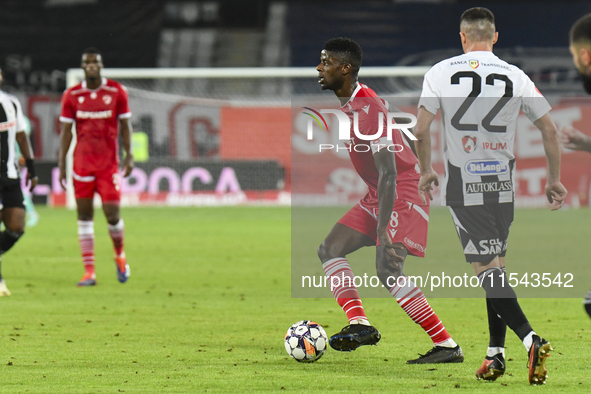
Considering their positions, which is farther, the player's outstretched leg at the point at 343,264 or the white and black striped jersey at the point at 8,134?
the white and black striped jersey at the point at 8,134

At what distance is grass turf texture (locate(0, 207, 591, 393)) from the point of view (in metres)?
4.50

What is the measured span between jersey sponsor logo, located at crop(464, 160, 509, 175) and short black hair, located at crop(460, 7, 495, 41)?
0.68 meters

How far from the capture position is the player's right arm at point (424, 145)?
4547 mm

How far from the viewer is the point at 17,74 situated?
2747 cm

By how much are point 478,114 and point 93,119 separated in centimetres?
509

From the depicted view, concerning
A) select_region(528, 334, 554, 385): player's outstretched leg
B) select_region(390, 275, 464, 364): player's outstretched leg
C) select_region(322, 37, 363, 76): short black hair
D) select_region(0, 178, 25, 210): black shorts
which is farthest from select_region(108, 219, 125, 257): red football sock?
select_region(528, 334, 554, 385): player's outstretched leg

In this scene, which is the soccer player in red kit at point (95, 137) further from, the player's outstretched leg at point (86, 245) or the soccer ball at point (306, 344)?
the soccer ball at point (306, 344)

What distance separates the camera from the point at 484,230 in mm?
4562

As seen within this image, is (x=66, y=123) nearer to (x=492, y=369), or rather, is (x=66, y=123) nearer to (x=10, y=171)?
(x=10, y=171)

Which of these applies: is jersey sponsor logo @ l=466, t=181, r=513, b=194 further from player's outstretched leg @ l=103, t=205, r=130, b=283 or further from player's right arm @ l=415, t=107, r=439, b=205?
player's outstretched leg @ l=103, t=205, r=130, b=283

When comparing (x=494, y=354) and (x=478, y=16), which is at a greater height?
(x=478, y=16)

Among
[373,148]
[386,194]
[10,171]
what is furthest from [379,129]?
[10,171]

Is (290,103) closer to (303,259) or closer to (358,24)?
(358,24)

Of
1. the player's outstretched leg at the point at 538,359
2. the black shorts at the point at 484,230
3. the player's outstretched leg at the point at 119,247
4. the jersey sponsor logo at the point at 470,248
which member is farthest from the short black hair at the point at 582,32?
the player's outstretched leg at the point at 119,247
